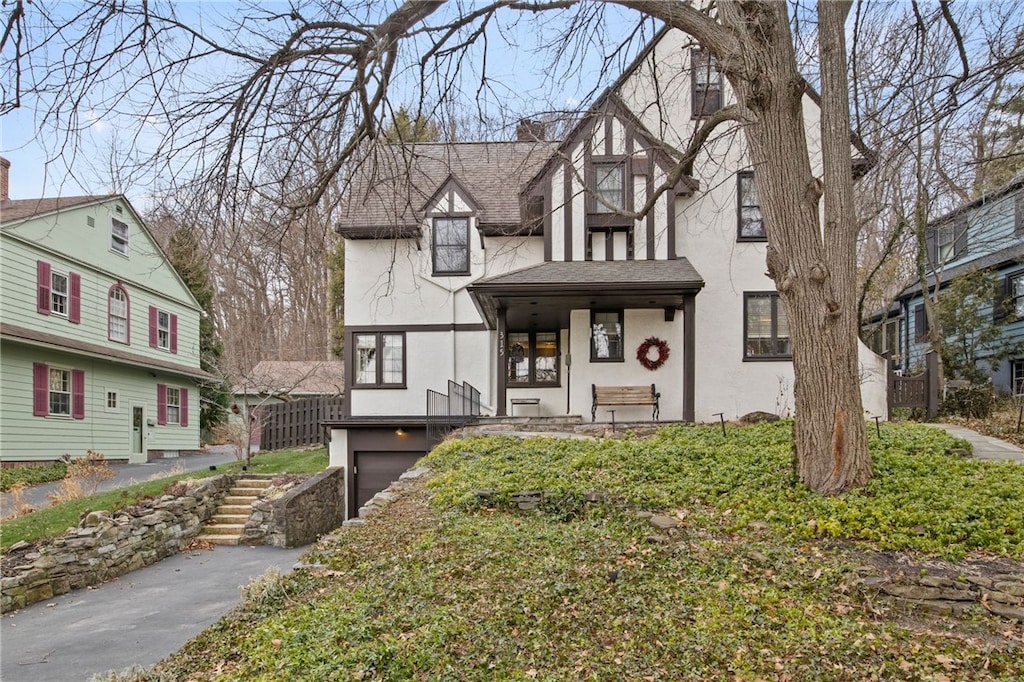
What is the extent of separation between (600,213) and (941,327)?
39.2ft

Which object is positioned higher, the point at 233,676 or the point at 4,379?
the point at 4,379

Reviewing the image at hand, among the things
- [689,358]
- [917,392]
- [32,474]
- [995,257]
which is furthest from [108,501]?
[995,257]

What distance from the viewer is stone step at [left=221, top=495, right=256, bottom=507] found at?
14.3 m

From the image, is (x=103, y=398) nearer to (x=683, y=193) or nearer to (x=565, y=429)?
(x=565, y=429)

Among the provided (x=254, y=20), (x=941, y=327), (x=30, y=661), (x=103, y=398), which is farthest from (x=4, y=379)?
(x=941, y=327)

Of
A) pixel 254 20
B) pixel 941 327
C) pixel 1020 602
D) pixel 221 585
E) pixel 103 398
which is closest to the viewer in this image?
pixel 1020 602

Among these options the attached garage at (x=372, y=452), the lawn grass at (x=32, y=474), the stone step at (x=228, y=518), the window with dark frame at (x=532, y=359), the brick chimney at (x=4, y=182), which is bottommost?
the stone step at (x=228, y=518)

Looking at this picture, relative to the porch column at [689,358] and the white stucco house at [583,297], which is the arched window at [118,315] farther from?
the porch column at [689,358]

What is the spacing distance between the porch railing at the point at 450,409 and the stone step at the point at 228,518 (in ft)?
15.0

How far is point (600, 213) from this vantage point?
46.1 feet

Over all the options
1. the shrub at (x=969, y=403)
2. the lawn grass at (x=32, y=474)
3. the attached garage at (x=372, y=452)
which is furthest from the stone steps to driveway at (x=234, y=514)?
the shrub at (x=969, y=403)

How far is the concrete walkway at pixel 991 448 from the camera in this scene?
843cm

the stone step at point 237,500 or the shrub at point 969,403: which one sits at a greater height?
the shrub at point 969,403

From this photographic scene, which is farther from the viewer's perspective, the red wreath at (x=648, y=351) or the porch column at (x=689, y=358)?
the red wreath at (x=648, y=351)
